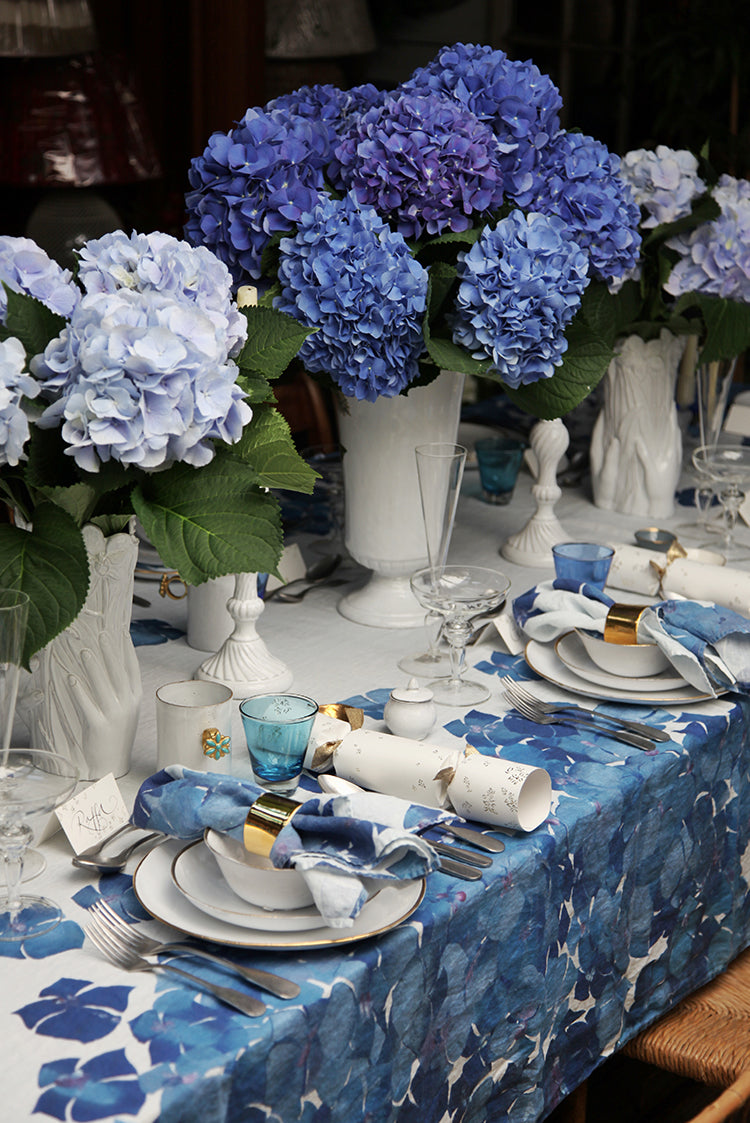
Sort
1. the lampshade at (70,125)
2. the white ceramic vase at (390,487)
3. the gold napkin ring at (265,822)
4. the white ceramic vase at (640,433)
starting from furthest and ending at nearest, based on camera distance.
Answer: the lampshade at (70,125)
the white ceramic vase at (640,433)
the white ceramic vase at (390,487)
the gold napkin ring at (265,822)

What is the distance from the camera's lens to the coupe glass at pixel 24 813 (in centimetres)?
85

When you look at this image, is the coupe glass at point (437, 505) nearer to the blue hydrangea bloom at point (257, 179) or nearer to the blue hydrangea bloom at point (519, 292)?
the blue hydrangea bloom at point (519, 292)

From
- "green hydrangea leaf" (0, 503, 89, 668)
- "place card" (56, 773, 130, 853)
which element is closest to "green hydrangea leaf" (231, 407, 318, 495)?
"green hydrangea leaf" (0, 503, 89, 668)

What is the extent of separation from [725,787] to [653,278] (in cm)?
80

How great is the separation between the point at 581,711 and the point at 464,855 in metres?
0.29

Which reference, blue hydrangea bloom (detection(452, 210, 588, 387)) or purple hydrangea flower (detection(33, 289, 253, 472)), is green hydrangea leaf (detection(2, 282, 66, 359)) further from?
blue hydrangea bloom (detection(452, 210, 588, 387))

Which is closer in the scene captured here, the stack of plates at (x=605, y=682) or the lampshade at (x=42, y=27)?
the stack of plates at (x=605, y=682)

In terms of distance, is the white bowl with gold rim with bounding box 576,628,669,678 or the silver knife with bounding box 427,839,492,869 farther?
the white bowl with gold rim with bounding box 576,628,669,678

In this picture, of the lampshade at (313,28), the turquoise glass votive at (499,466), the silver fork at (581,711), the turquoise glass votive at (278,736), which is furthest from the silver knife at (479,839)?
the lampshade at (313,28)

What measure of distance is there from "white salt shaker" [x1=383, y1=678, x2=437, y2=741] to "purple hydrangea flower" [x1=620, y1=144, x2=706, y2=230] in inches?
34.2

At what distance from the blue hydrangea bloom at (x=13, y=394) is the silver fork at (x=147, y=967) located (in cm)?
33

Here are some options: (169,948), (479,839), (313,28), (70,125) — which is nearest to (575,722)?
(479,839)

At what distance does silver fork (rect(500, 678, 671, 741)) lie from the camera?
3.96ft

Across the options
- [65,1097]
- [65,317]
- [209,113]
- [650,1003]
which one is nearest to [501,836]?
[650,1003]
